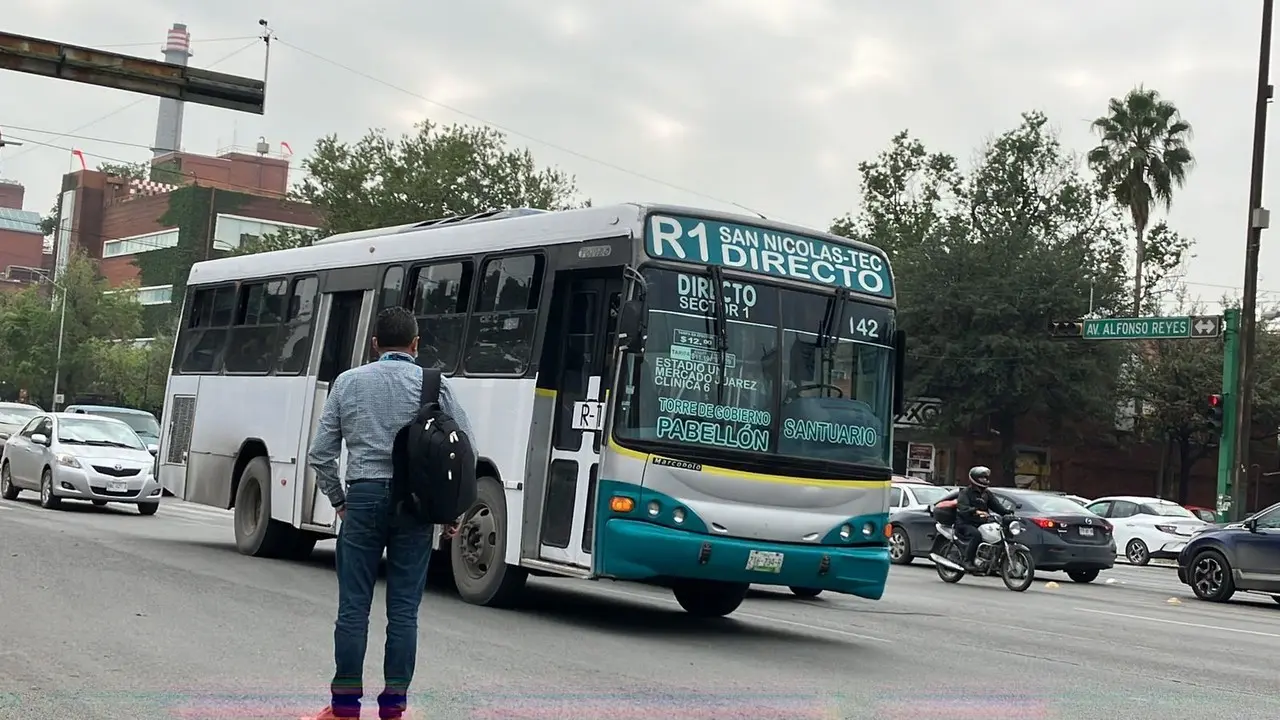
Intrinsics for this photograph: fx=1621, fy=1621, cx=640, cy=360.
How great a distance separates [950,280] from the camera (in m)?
53.6

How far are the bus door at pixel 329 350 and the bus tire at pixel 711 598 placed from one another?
138 inches

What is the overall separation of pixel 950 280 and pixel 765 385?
42.8 m

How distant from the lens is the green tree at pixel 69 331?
7794cm

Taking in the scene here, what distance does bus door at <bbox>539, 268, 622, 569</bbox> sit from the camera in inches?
461

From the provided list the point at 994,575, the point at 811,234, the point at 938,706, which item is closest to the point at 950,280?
the point at 994,575

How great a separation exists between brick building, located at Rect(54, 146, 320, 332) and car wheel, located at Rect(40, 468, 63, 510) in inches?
2853

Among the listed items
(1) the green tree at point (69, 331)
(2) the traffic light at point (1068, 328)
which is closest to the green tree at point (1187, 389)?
(2) the traffic light at point (1068, 328)

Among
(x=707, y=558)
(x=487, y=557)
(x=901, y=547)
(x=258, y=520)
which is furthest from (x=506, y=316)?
(x=901, y=547)

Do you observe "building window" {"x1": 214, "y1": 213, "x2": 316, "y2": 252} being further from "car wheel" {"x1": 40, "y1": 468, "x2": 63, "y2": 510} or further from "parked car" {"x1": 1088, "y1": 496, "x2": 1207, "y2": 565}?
"car wheel" {"x1": 40, "y1": 468, "x2": 63, "y2": 510}

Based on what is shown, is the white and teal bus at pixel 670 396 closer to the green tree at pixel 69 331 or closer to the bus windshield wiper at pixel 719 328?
the bus windshield wiper at pixel 719 328

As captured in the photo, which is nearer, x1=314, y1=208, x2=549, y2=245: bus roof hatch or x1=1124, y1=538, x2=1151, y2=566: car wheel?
x1=314, y1=208, x2=549, y2=245: bus roof hatch

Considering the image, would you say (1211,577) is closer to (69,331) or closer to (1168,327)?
(1168,327)

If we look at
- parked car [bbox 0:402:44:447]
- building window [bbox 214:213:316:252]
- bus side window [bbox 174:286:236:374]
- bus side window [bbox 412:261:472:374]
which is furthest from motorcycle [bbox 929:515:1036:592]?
building window [bbox 214:213:316:252]

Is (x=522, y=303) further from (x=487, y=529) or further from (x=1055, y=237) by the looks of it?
(x=1055, y=237)
